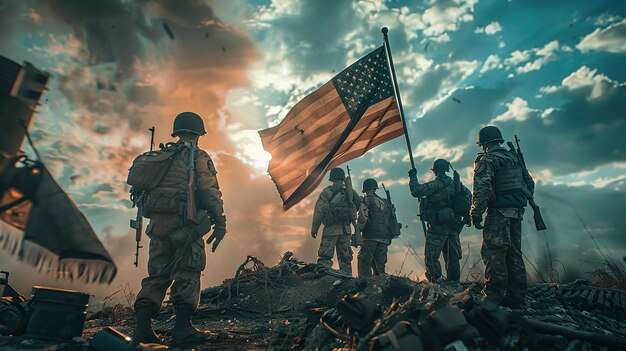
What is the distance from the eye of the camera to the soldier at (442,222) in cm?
780

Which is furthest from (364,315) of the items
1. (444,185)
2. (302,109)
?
(444,185)

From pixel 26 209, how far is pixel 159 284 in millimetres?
1864

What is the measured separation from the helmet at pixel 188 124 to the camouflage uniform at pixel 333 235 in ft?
17.1

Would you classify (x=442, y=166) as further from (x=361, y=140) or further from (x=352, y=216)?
(x=361, y=140)

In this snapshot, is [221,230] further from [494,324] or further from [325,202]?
[325,202]

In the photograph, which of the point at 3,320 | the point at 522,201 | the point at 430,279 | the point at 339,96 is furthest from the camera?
the point at 430,279

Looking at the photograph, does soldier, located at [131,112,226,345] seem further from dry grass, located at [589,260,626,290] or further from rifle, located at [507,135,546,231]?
dry grass, located at [589,260,626,290]

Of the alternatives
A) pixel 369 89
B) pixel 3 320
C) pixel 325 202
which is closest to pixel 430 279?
pixel 325 202

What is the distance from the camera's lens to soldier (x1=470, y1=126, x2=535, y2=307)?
4973 mm

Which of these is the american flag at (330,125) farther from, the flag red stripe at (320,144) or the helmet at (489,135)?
the helmet at (489,135)

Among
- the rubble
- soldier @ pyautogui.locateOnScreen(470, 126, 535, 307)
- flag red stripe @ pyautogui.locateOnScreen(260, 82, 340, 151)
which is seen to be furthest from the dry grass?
flag red stripe @ pyautogui.locateOnScreen(260, 82, 340, 151)

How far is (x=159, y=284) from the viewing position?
3941 millimetres

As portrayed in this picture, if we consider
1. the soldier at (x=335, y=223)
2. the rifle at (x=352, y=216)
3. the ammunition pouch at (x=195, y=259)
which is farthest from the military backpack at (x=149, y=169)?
the rifle at (x=352, y=216)

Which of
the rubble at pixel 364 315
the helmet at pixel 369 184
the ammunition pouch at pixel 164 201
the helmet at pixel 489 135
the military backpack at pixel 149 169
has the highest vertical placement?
the helmet at pixel 369 184
